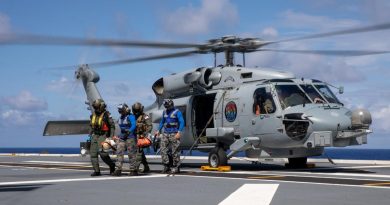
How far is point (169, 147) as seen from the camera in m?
14.9

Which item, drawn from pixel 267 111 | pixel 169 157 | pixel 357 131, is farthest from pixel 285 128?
pixel 169 157

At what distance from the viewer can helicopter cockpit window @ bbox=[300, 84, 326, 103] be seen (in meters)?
15.6

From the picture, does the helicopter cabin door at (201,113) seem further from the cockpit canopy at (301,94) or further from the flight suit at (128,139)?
the flight suit at (128,139)

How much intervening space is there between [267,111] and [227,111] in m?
1.66

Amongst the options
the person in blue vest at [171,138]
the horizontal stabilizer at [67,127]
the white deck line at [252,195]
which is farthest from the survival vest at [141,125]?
the horizontal stabilizer at [67,127]

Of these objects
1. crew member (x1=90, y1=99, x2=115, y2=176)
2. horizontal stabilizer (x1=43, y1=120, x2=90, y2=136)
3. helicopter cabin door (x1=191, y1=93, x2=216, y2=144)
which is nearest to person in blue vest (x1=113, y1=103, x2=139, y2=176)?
crew member (x1=90, y1=99, x2=115, y2=176)

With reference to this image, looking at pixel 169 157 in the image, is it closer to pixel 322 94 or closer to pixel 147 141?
pixel 147 141

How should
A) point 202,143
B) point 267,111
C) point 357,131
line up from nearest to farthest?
1. point 357,131
2. point 267,111
3. point 202,143

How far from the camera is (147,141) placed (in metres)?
15.2

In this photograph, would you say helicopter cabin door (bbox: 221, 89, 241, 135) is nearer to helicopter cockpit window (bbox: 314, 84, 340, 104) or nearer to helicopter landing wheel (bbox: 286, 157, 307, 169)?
helicopter landing wheel (bbox: 286, 157, 307, 169)

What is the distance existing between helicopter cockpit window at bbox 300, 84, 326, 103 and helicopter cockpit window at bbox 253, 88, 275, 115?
3.44 feet

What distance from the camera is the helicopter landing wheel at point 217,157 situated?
16763 mm

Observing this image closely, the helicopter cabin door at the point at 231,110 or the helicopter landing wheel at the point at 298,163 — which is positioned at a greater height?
the helicopter cabin door at the point at 231,110

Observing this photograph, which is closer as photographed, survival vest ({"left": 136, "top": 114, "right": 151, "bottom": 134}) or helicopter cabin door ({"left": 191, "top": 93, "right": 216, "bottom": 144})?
survival vest ({"left": 136, "top": 114, "right": 151, "bottom": 134})
